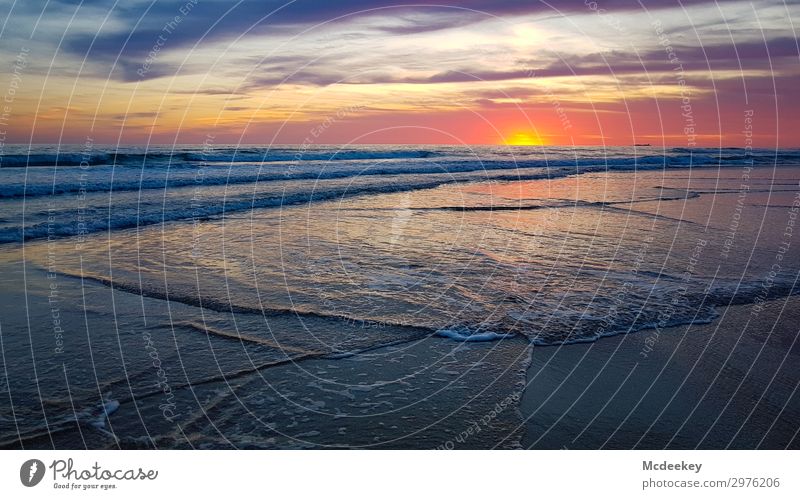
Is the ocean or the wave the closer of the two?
the ocean

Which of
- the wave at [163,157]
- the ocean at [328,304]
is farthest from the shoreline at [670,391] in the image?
the wave at [163,157]

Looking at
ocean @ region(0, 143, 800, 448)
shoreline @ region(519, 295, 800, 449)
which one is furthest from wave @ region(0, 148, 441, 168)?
shoreline @ region(519, 295, 800, 449)

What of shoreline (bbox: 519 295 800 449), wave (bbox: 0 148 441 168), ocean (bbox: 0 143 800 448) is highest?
wave (bbox: 0 148 441 168)

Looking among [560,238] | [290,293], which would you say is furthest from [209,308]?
[560,238]

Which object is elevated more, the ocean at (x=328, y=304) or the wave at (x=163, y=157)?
the wave at (x=163, y=157)

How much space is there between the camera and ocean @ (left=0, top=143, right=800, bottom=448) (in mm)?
6145

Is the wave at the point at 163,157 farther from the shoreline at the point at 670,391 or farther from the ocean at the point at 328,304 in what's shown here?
the shoreline at the point at 670,391

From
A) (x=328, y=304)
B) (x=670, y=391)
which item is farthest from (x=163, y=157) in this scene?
(x=670, y=391)

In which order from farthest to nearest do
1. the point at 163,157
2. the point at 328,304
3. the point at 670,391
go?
the point at 163,157, the point at 328,304, the point at 670,391

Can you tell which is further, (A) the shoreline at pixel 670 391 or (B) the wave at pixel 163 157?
(B) the wave at pixel 163 157

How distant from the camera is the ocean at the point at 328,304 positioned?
6.14m

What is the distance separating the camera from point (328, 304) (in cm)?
972

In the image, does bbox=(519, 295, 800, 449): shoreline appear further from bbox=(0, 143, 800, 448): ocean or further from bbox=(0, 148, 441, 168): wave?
bbox=(0, 148, 441, 168): wave

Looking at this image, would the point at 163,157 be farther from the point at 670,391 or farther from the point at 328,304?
the point at 670,391
